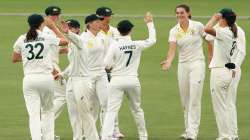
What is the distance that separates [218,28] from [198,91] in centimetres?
140

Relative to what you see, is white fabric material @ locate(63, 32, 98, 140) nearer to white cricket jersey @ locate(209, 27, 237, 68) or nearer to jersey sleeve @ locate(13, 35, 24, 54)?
jersey sleeve @ locate(13, 35, 24, 54)

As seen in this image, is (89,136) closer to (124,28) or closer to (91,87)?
(91,87)

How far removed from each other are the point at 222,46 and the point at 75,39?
9.59 ft

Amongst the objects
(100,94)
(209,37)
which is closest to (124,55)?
(100,94)

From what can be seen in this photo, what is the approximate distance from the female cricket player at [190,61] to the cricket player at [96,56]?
59.9 inches

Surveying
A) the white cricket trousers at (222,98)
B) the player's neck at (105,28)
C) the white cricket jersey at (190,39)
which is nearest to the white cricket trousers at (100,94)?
the player's neck at (105,28)

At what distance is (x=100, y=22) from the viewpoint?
1628 cm


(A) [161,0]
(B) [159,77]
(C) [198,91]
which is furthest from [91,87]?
(A) [161,0]

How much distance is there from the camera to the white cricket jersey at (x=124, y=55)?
629 inches

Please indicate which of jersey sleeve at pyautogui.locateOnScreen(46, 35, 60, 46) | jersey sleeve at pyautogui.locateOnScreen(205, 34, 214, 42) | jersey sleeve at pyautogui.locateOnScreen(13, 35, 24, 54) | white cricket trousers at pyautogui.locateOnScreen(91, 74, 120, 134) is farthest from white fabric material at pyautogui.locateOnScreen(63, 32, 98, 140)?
jersey sleeve at pyautogui.locateOnScreen(205, 34, 214, 42)

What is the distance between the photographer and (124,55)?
52.6 feet

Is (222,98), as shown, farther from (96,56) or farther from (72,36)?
(72,36)

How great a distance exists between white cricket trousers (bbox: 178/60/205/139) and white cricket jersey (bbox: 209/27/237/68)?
45 cm

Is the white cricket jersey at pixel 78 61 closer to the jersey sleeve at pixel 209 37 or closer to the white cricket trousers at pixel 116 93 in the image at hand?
the white cricket trousers at pixel 116 93
